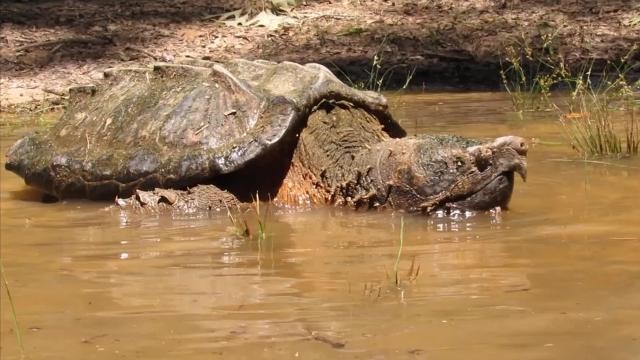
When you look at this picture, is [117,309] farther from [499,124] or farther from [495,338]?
Answer: [499,124]

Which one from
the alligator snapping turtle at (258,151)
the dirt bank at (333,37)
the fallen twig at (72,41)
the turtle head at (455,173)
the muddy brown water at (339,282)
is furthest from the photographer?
the fallen twig at (72,41)

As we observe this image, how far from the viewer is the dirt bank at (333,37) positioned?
348 inches

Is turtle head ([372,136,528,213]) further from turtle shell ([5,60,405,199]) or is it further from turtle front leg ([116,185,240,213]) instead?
turtle front leg ([116,185,240,213])

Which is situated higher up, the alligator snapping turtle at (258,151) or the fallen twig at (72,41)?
the fallen twig at (72,41)

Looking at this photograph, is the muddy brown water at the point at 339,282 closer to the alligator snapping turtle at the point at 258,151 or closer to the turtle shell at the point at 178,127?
the alligator snapping turtle at the point at 258,151

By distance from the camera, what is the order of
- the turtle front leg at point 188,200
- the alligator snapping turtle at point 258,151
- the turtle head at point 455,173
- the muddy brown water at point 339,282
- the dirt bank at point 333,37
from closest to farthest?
the muddy brown water at point 339,282 → the turtle head at point 455,173 → the alligator snapping turtle at point 258,151 → the turtle front leg at point 188,200 → the dirt bank at point 333,37

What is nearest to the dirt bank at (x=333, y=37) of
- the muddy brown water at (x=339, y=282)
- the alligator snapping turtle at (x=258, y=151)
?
the alligator snapping turtle at (x=258, y=151)

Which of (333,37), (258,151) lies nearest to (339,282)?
(258,151)

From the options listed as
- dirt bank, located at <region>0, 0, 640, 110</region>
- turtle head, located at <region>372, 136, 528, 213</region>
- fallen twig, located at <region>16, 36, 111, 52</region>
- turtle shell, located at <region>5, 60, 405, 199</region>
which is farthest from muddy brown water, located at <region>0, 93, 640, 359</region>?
fallen twig, located at <region>16, 36, 111, 52</region>

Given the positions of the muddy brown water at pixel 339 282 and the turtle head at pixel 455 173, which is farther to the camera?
the turtle head at pixel 455 173

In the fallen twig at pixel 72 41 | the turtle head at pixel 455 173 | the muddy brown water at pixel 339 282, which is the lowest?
the muddy brown water at pixel 339 282

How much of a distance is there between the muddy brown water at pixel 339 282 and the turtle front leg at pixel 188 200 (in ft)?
0.48

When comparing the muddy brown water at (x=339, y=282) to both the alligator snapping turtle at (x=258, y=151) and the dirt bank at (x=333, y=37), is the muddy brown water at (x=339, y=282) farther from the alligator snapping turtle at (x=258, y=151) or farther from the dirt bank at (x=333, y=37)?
the dirt bank at (x=333, y=37)

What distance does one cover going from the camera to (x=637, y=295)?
293 centimetres
